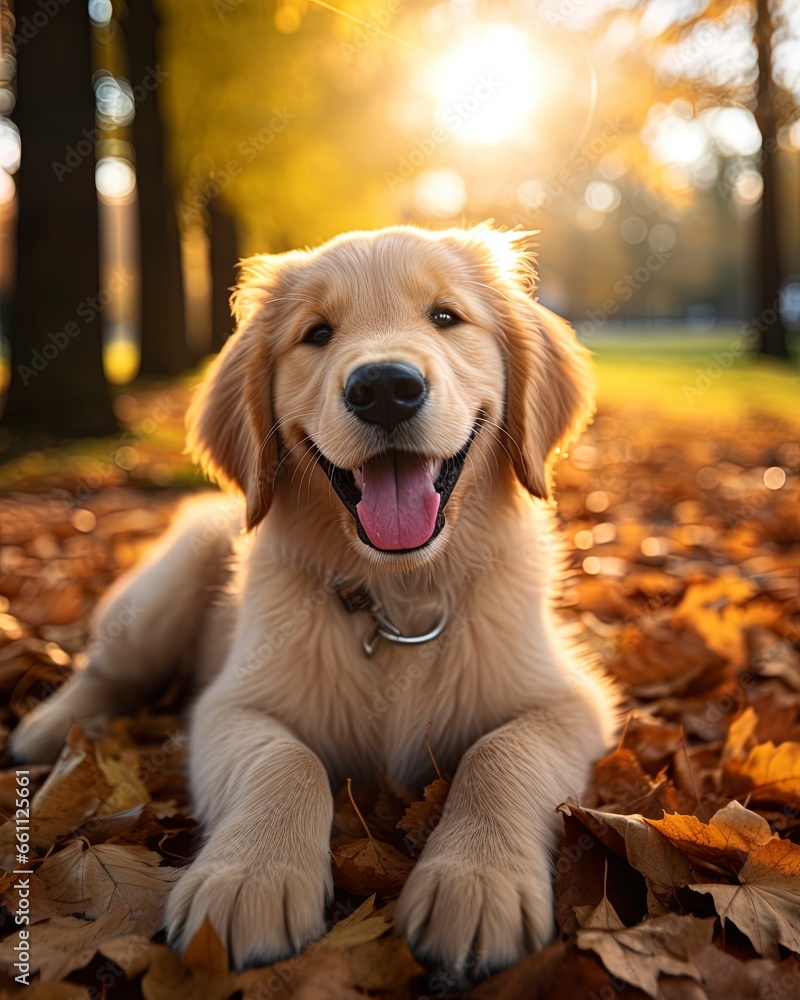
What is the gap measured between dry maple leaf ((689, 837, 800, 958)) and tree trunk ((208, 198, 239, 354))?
15.3 metres

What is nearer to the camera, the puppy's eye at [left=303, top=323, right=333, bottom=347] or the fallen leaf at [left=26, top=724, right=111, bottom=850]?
the fallen leaf at [left=26, top=724, right=111, bottom=850]

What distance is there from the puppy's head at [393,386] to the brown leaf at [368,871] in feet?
2.45

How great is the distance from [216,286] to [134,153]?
4.09 metres

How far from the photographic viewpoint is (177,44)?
1123cm

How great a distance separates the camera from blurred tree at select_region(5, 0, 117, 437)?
26.0 ft

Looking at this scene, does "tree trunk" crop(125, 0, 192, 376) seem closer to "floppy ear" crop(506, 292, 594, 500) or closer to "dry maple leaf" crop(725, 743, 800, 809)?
"floppy ear" crop(506, 292, 594, 500)

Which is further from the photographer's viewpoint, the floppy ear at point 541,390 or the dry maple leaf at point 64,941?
the floppy ear at point 541,390

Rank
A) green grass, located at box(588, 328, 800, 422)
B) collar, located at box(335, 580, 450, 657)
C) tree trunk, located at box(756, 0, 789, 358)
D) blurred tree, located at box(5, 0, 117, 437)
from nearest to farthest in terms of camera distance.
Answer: collar, located at box(335, 580, 450, 657) < blurred tree, located at box(5, 0, 117, 437) < green grass, located at box(588, 328, 800, 422) < tree trunk, located at box(756, 0, 789, 358)

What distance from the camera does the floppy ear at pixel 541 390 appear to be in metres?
2.72

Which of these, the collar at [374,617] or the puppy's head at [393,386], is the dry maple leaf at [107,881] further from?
the puppy's head at [393,386]

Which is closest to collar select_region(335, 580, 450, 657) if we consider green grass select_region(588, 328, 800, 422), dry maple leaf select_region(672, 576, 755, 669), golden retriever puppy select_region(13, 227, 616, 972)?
golden retriever puppy select_region(13, 227, 616, 972)

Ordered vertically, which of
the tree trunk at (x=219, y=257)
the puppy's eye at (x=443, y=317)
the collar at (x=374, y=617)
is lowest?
the collar at (x=374, y=617)

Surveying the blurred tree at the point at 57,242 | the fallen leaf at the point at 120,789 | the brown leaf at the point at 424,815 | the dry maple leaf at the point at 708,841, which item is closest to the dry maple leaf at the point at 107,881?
the fallen leaf at the point at 120,789

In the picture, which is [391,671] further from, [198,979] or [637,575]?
[637,575]
